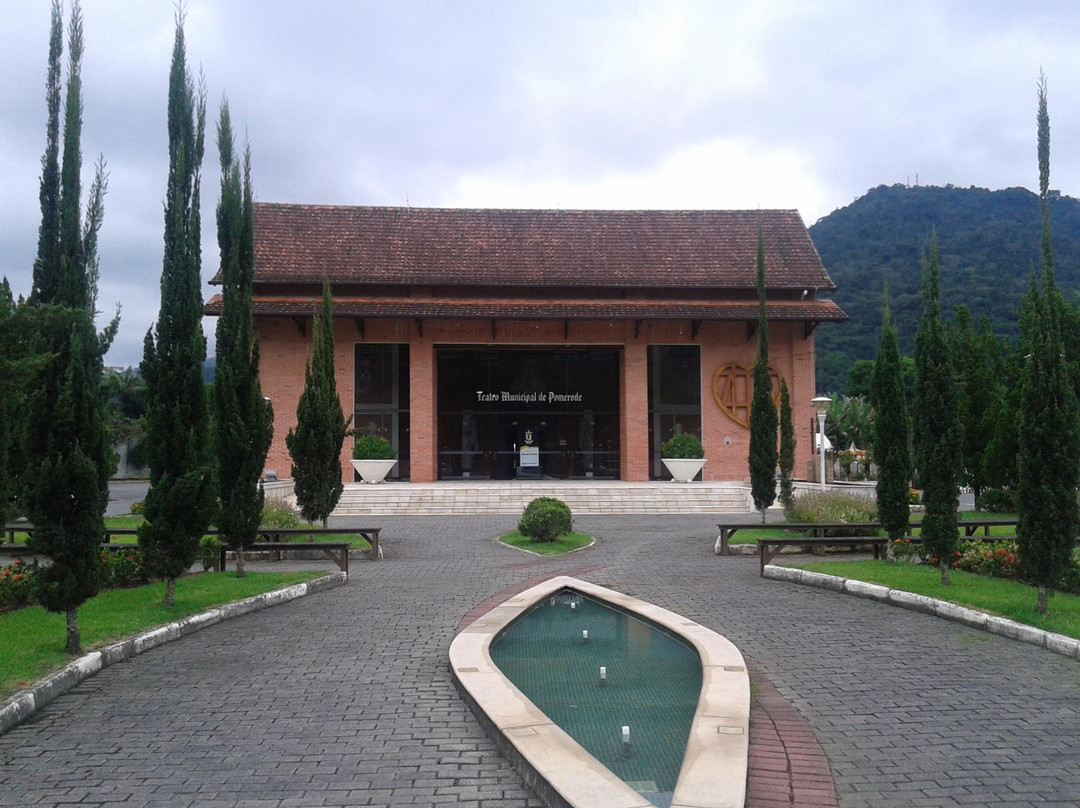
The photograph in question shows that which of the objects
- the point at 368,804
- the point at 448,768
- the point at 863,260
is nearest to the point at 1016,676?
the point at 448,768

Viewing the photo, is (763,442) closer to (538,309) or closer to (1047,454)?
(1047,454)

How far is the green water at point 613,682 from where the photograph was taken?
4.97m

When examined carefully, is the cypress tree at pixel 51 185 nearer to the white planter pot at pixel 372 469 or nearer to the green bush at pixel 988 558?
the green bush at pixel 988 558

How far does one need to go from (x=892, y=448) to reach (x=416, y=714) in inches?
348

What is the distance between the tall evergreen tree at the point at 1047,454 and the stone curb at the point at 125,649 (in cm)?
794

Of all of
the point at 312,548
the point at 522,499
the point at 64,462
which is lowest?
the point at 312,548

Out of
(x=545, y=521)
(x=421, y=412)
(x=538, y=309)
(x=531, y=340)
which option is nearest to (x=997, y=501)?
(x=545, y=521)

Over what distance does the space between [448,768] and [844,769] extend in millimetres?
2174

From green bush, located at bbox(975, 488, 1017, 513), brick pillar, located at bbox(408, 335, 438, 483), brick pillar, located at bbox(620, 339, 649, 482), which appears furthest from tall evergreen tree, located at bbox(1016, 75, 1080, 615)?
brick pillar, located at bbox(408, 335, 438, 483)

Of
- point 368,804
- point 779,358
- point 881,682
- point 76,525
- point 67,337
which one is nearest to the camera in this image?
point 368,804

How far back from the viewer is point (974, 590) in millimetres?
9836

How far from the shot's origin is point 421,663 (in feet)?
23.8

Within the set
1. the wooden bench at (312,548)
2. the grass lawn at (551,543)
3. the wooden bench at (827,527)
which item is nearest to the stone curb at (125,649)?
the wooden bench at (312,548)

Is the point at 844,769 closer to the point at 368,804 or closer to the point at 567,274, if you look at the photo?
the point at 368,804
